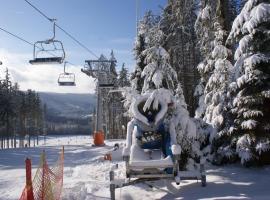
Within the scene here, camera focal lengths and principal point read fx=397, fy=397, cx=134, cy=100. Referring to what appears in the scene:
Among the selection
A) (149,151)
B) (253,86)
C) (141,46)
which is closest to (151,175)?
(149,151)

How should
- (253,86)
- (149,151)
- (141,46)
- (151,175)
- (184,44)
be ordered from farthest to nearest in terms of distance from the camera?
(184,44) → (141,46) → (253,86) → (149,151) → (151,175)

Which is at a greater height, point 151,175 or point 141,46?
point 141,46

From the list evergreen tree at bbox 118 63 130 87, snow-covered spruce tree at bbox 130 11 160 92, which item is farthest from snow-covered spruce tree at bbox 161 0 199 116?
evergreen tree at bbox 118 63 130 87

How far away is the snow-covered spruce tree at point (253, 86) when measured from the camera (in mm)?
11188

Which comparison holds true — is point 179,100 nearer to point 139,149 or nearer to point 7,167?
point 139,149

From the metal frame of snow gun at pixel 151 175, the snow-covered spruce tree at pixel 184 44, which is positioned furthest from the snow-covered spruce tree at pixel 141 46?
the metal frame of snow gun at pixel 151 175

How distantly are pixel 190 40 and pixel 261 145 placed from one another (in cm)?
3488

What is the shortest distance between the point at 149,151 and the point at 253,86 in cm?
359

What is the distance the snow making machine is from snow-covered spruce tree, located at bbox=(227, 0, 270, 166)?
5.81 feet

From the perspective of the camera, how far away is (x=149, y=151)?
11406 mm

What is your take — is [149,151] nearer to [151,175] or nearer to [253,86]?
[151,175]

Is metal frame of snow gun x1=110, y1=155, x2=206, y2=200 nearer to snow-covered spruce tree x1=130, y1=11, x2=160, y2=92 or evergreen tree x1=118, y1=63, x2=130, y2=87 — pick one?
snow-covered spruce tree x1=130, y1=11, x2=160, y2=92

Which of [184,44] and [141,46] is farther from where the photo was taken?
[184,44]

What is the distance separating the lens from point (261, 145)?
10.9m
